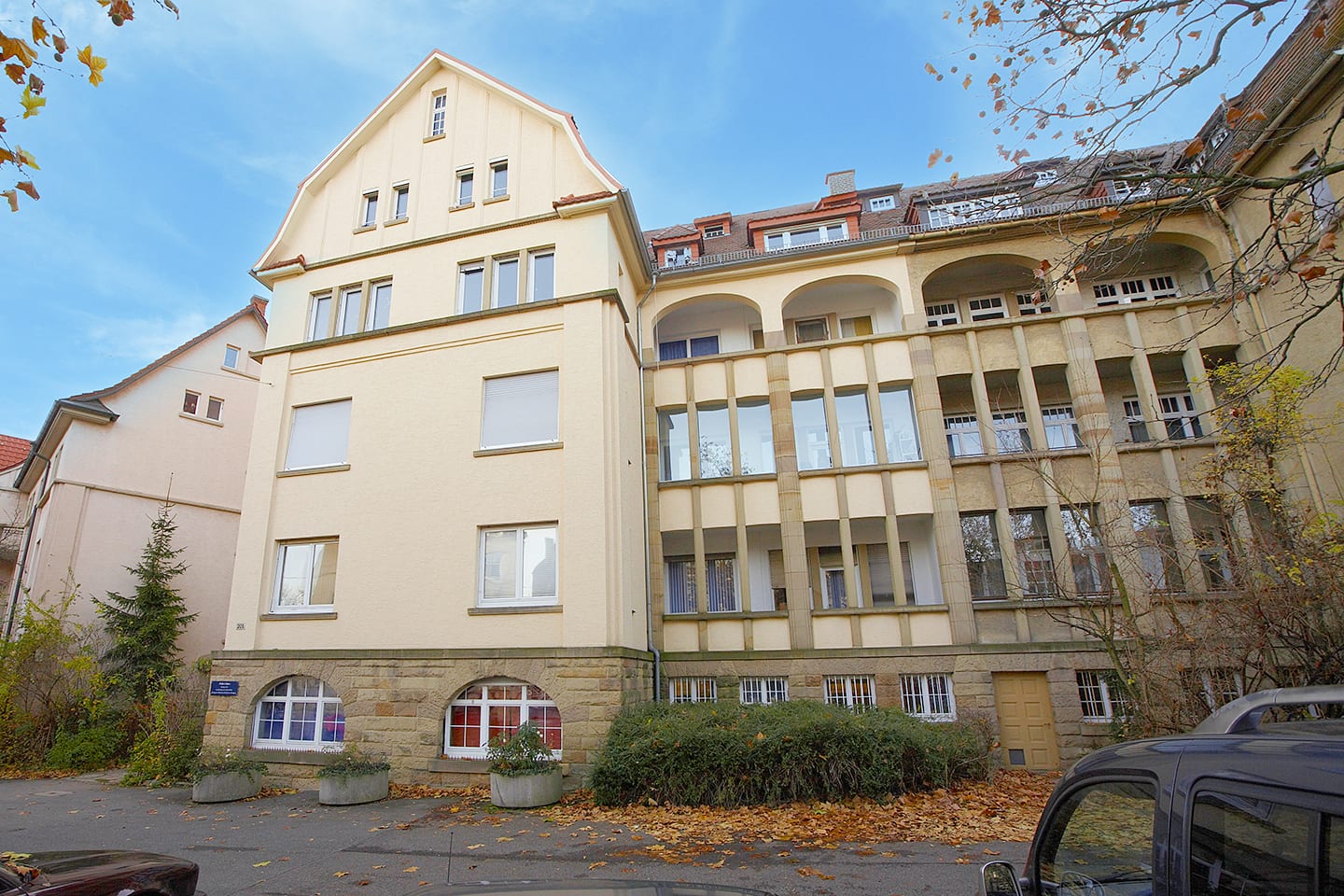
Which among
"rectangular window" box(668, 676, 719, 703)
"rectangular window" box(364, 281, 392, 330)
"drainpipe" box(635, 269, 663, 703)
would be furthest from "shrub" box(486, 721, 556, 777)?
"rectangular window" box(364, 281, 392, 330)

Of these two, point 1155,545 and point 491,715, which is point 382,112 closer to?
point 491,715

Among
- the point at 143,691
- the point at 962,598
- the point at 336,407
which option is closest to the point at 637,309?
the point at 336,407

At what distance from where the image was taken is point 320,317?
55.9ft

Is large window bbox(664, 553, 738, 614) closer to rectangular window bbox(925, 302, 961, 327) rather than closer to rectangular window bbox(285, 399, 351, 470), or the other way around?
rectangular window bbox(285, 399, 351, 470)

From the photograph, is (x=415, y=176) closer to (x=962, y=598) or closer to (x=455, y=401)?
(x=455, y=401)

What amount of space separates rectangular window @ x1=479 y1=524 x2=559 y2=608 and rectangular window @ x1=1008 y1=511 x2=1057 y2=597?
962cm

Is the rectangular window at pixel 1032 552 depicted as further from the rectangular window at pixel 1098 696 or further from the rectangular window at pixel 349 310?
the rectangular window at pixel 349 310

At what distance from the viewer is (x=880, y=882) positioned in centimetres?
700

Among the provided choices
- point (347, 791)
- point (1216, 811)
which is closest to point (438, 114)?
point (347, 791)

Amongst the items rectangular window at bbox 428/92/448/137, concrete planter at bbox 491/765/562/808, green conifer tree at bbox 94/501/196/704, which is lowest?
concrete planter at bbox 491/765/562/808

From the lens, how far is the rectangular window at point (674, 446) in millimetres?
17203

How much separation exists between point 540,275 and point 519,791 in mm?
10095

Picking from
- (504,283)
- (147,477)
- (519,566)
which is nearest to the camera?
(519,566)

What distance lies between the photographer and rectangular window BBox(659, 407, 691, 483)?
17203 mm
